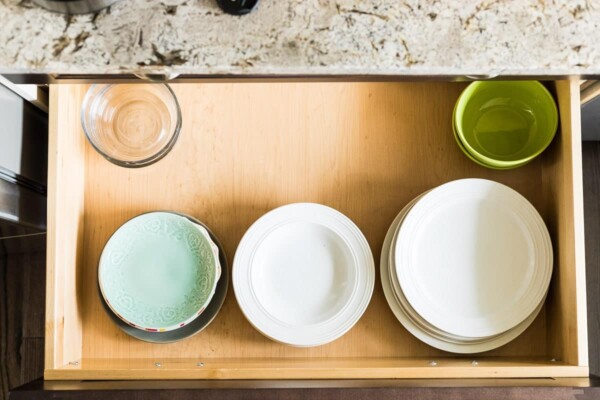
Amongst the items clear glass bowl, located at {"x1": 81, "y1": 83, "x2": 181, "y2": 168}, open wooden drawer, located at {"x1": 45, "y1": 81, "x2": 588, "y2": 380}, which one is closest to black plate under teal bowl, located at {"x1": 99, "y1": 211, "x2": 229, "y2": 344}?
open wooden drawer, located at {"x1": 45, "y1": 81, "x2": 588, "y2": 380}

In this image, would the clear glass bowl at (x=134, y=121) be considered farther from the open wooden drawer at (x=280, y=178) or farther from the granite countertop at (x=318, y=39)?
the granite countertop at (x=318, y=39)

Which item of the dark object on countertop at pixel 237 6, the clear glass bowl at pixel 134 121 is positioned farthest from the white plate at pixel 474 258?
the dark object on countertop at pixel 237 6

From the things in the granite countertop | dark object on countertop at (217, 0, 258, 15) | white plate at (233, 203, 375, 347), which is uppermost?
dark object on countertop at (217, 0, 258, 15)

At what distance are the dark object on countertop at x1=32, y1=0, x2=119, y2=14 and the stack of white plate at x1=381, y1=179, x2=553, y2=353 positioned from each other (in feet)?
2.16

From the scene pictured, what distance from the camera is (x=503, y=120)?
3.55 ft

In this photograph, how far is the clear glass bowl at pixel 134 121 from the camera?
1.05m

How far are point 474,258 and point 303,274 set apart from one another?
0.30 meters

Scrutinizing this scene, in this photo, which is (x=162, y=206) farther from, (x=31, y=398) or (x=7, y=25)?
(x=7, y=25)

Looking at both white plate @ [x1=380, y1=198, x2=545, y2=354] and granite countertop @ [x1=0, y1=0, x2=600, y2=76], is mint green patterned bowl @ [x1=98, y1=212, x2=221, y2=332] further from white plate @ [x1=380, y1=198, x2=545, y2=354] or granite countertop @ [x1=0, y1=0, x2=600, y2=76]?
granite countertop @ [x1=0, y1=0, x2=600, y2=76]

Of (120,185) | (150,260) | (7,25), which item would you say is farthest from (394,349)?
(7,25)

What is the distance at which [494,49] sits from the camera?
0.46 metres

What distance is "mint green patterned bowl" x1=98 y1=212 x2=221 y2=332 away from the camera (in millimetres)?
1003

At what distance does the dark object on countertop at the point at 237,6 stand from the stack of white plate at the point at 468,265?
0.60m

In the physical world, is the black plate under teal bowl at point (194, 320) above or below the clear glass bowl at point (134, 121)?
below
